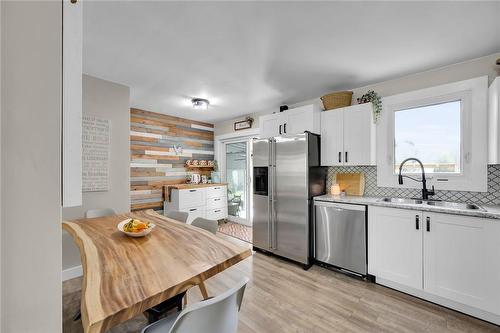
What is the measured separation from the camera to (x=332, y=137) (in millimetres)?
2996

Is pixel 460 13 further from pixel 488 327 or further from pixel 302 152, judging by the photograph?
pixel 488 327

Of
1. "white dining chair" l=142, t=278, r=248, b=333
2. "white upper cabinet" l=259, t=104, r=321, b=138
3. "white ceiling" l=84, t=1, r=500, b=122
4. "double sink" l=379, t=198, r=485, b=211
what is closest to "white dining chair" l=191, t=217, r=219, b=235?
"white dining chair" l=142, t=278, r=248, b=333

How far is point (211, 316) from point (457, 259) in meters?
2.29

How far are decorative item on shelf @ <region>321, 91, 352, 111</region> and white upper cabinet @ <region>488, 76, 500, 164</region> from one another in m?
1.33

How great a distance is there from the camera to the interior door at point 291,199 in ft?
9.27

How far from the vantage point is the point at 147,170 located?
411cm

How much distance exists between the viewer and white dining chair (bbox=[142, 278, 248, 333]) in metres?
0.87

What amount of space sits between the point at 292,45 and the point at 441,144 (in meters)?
2.09

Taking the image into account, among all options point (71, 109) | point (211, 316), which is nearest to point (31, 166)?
point (71, 109)

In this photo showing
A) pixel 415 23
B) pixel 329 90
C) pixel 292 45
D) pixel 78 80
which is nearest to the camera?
pixel 78 80

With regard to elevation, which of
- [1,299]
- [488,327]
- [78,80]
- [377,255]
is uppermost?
[78,80]

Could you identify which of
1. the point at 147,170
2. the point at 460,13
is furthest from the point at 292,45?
the point at 147,170

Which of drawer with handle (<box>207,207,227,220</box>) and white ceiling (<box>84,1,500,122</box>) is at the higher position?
white ceiling (<box>84,1,500,122</box>)

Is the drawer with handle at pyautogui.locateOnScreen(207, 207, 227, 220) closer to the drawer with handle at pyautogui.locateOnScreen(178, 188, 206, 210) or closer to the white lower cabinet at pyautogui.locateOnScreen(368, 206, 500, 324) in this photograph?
the drawer with handle at pyautogui.locateOnScreen(178, 188, 206, 210)
